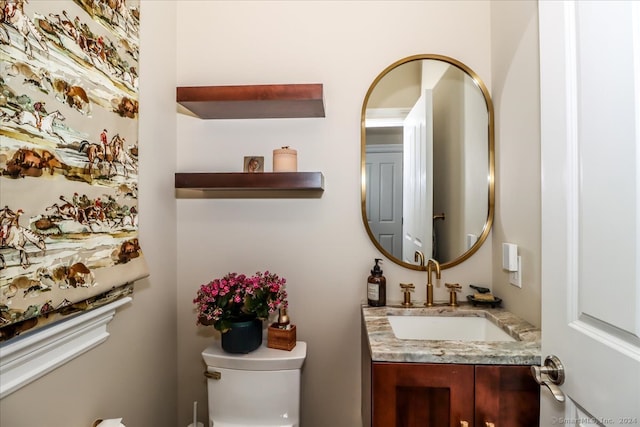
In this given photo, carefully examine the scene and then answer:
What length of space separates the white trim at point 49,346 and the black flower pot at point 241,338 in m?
0.42

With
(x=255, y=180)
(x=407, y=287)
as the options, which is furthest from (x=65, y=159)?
(x=407, y=287)

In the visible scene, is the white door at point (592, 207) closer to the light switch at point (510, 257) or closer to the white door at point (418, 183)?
the light switch at point (510, 257)

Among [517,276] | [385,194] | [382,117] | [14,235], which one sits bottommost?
[517,276]

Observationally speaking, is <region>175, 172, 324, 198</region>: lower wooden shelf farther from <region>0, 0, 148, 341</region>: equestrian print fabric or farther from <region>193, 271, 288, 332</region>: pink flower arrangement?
<region>193, 271, 288, 332</region>: pink flower arrangement

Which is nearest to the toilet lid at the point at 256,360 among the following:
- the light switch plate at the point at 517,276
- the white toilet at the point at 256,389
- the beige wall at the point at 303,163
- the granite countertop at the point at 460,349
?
the white toilet at the point at 256,389

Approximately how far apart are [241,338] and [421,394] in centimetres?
69

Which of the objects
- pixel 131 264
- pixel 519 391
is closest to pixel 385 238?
pixel 519 391

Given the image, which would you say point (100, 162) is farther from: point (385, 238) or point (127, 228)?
point (385, 238)

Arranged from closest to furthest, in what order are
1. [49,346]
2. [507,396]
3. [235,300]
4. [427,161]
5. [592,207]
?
[592,207], [49,346], [507,396], [235,300], [427,161]

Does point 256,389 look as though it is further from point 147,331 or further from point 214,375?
point 147,331

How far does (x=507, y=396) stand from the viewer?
0.96m

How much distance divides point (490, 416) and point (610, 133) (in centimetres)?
80

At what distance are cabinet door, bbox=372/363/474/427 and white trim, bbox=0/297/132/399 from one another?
84 cm

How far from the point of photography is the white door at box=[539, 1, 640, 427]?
0.61 meters
